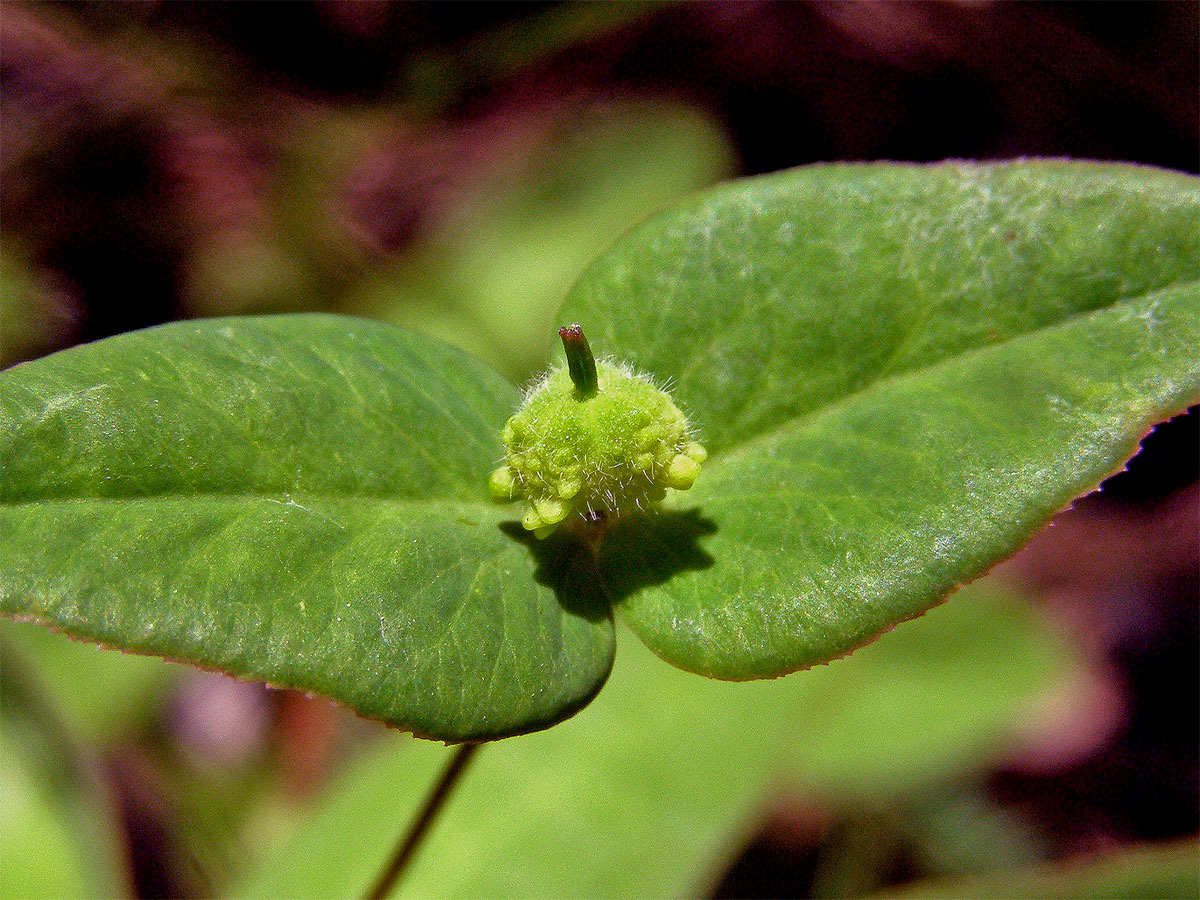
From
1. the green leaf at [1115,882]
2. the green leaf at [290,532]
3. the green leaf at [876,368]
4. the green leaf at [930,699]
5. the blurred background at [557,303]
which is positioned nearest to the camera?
the green leaf at [290,532]

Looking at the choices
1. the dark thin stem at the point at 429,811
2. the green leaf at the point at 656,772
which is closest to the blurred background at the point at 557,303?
the green leaf at the point at 656,772

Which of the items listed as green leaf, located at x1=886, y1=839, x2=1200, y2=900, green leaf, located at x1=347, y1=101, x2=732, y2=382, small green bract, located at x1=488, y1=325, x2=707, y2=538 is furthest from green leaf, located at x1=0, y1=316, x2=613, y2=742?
green leaf, located at x1=347, y1=101, x2=732, y2=382

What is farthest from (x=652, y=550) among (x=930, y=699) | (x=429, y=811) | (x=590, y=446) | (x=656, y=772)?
(x=930, y=699)

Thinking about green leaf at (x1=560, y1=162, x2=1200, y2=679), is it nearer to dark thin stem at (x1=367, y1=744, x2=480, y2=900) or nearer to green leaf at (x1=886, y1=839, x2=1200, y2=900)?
dark thin stem at (x1=367, y1=744, x2=480, y2=900)

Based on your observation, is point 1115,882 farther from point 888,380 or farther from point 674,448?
point 674,448

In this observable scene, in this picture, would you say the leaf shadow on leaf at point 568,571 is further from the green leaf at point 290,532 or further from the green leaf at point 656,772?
the green leaf at point 656,772

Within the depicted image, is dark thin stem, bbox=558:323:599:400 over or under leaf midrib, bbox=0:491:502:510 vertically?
over

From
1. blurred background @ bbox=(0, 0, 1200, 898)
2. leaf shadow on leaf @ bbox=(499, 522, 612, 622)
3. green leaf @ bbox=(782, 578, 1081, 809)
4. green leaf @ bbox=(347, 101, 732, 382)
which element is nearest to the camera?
leaf shadow on leaf @ bbox=(499, 522, 612, 622)
